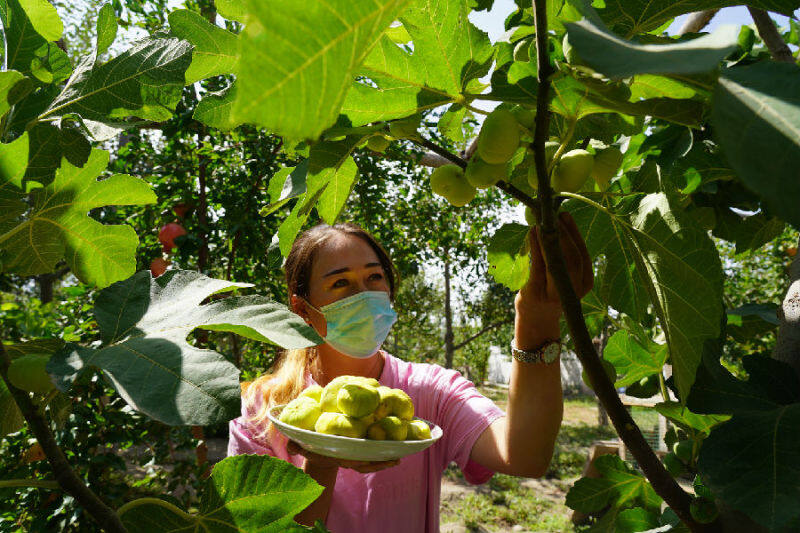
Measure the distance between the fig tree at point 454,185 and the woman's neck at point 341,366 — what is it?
59.8 inches

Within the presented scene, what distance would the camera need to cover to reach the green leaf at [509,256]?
39.0 inches

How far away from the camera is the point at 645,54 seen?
1.08ft

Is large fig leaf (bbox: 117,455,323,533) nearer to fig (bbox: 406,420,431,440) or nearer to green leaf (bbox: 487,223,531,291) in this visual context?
Answer: green leaf (bbox: 487,223,531,291)

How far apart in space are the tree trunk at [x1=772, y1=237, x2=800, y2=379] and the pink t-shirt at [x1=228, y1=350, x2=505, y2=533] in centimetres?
117

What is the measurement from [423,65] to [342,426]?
1.00m

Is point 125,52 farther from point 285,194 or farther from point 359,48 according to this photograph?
point 359,48

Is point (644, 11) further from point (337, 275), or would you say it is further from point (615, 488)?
point (337, 275)

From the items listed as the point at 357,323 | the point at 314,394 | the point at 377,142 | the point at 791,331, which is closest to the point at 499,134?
the point at 377,142

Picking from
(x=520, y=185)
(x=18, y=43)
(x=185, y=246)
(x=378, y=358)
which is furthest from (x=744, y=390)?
(x=185, y=246)

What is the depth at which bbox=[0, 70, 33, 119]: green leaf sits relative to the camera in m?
0.63

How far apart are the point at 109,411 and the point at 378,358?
1.63 metres

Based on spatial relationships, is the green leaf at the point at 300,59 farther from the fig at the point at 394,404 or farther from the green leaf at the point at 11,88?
the fig at the point at 394,404

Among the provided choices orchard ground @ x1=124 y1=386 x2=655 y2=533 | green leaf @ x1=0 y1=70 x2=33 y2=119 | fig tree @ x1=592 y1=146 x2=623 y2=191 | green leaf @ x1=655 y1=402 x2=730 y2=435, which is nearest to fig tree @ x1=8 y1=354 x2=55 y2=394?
green leaf @ x1=0 y1=70 x2=33 y2=119

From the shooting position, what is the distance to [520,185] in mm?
966
